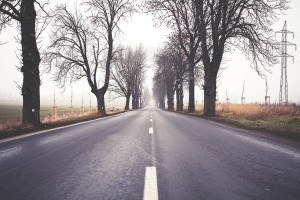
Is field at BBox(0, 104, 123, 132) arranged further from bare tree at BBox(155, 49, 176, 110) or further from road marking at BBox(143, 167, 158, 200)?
bare tree at BBox(155, 49, 176, 110)

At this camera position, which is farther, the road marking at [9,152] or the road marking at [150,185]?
the road marking at [9,152]

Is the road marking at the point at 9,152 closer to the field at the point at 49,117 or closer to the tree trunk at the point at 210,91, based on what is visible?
the field at the point at 49,117

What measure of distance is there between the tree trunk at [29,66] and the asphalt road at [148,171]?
478cm

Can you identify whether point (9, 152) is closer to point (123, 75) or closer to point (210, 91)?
point (210, 91)

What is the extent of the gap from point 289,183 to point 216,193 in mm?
1217

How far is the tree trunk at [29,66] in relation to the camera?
37.1 ft

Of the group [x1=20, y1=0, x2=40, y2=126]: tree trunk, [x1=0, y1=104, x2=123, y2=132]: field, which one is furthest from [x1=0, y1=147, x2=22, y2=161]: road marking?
[x1=20, y1=0, x2=40, y2=126]: tree trunk

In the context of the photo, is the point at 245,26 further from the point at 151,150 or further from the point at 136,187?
the point at 136,187

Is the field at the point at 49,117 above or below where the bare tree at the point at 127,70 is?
below

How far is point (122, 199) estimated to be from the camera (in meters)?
3.11

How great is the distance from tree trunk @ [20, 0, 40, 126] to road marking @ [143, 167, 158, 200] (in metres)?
8.49

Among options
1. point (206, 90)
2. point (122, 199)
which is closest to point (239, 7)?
point (206, 90)

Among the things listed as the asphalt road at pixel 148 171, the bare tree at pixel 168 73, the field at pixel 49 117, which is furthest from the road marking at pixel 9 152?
the bare tree at pixel 168 73

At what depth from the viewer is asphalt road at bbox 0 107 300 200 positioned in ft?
11.0
